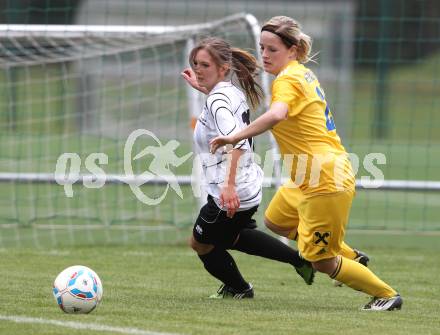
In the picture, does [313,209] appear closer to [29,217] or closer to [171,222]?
[171,222]

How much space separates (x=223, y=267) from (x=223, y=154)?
806 millimetres

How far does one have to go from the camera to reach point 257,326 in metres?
5.76

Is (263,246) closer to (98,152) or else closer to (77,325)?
(77,325)

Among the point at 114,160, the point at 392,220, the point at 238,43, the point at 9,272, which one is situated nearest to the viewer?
Answer: the point at 9,272

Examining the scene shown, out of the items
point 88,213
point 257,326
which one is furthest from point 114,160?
point 257,326

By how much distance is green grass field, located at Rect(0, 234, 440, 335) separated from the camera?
18.8 ft

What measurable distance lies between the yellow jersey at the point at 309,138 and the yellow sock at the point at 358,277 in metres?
0.49

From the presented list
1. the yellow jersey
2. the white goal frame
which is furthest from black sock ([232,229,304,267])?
the white goal frame

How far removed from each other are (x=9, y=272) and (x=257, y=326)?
9.89 feet

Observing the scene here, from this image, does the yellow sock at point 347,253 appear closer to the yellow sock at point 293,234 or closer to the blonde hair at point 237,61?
the yellow sock at point 293,234

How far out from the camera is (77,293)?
5980mm

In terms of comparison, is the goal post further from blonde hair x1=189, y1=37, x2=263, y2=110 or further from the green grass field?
blonde hair x1=189, y1=37, x2=263, y2=110

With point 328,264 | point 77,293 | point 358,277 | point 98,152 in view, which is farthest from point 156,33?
point 77,293

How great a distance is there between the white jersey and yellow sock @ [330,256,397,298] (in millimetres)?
694
